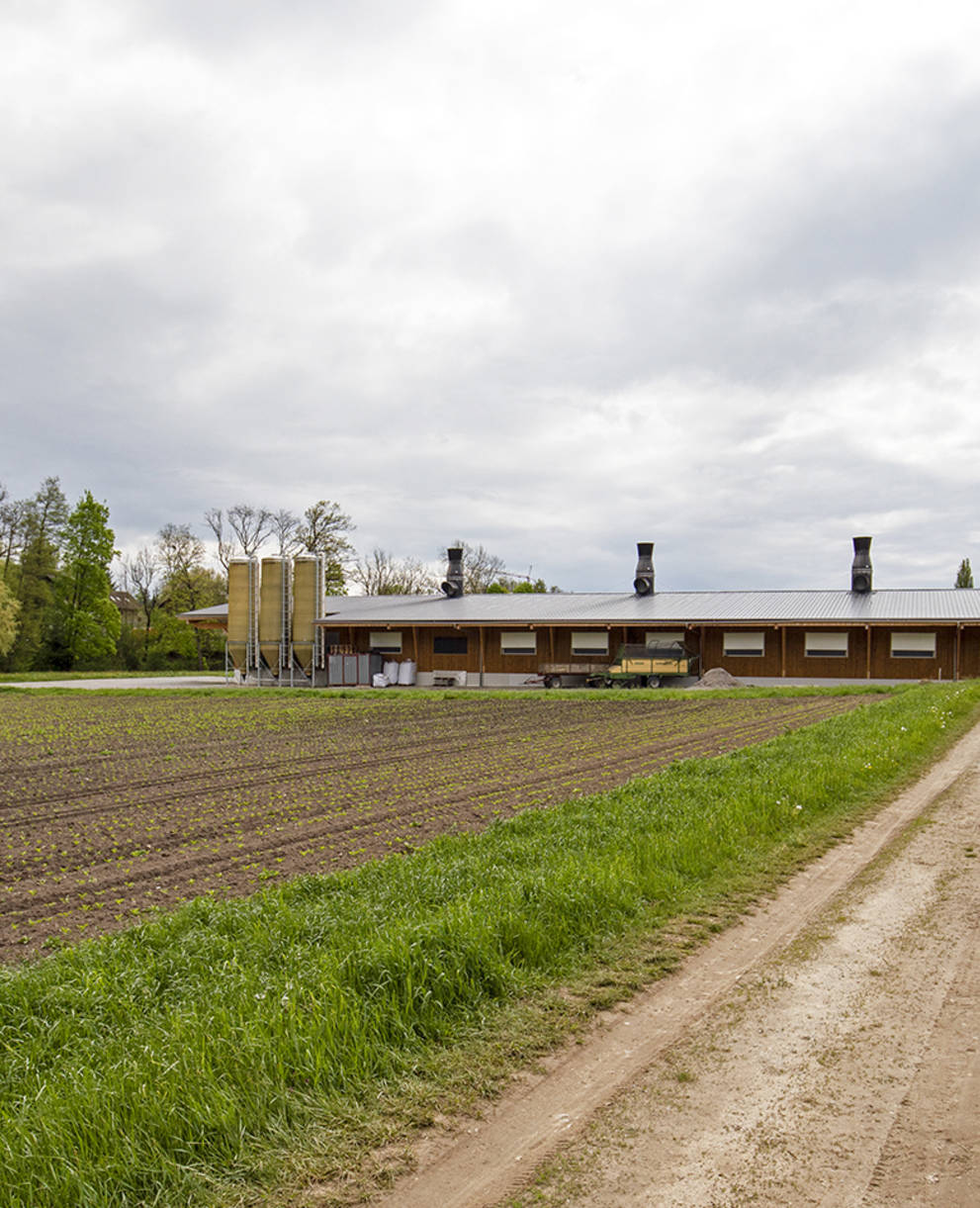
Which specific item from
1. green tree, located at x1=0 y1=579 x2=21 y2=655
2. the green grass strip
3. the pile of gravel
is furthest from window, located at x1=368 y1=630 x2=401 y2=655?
the green grass strip

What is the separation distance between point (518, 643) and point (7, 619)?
3217 cm

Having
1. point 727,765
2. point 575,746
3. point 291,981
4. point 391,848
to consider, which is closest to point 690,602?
point 575,746

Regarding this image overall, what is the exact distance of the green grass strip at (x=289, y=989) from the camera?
319 cm

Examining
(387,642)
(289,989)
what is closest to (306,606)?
(387,642)

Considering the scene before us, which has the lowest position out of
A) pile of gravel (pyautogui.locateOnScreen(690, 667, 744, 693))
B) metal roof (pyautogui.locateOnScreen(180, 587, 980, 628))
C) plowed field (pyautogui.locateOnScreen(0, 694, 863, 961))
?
plowed field (pyautogui.locateOnScreen(0, 694, 863, 961))

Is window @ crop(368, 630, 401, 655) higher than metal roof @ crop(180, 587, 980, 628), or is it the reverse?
metal roof @ crop(180, 587, 980, 628)

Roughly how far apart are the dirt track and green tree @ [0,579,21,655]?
56.5 m

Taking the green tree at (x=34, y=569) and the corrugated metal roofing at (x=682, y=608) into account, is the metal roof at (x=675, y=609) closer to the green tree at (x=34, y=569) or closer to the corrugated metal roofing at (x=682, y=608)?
the corrugated metal roofing at (x=682, y=608)

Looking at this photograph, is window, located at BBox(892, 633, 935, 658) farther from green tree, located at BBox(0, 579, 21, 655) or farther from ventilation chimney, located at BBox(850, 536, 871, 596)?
green tree, located at BBox(0, 579, 21, 655)

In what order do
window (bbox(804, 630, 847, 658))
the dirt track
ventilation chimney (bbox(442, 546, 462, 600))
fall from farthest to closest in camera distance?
ventilation chimney (bbox(442, 546, 462, 600)), window (bbox(804, 630, 847, 658)), the dirt track

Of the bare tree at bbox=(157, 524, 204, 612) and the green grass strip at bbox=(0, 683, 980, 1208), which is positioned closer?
the green grass strip at bbox=(0, 683, 980, 1208)

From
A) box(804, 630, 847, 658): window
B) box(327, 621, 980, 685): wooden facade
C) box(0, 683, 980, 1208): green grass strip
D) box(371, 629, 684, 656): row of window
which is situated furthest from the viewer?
box(371, 629, 684, 656): row of window

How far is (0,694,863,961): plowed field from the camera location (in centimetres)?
732

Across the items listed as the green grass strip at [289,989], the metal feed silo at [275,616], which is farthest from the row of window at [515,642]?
the green grass strip at [289,989]
